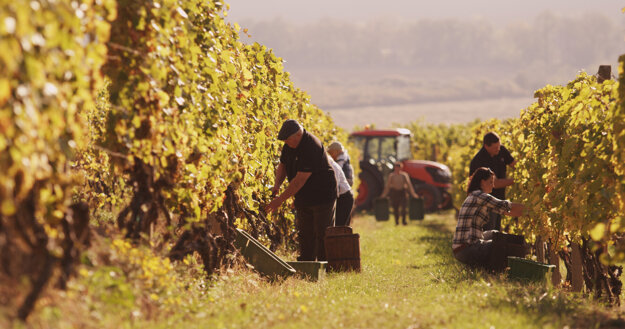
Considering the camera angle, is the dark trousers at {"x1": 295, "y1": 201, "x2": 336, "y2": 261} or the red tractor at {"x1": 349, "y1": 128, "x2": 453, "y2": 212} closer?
the dark trousers at {"x1": 295, "y1": 201, "x2": 336, "y2": 261}

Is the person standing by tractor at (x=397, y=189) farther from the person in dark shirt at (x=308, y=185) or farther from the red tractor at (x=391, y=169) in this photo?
the person in dark shirt at (x=308, y=185)

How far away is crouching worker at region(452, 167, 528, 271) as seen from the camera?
6746 millimetres

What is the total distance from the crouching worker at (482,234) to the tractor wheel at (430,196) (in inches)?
586

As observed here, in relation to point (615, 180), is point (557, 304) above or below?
below

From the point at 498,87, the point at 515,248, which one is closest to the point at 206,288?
the point at 515,248

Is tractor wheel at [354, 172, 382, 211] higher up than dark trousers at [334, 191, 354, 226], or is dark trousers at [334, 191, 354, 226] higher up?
dark trousers at [334, 191, 354, 226]

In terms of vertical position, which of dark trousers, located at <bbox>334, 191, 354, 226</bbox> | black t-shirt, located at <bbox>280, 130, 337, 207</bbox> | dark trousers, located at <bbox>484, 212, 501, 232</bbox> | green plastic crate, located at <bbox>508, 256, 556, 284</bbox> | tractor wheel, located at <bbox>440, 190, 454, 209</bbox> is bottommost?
tractor wheel, located at <bbox>440, 190, 454, 209</bbox>

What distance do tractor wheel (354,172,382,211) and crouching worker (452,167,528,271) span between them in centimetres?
1476

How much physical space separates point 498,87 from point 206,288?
202616 millimetres

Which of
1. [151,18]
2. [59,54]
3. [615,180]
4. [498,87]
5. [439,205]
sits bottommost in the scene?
[439,205]

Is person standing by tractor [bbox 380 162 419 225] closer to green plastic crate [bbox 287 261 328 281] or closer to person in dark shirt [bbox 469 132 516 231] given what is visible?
person in dark shirt [bbox 469 132 516 231]

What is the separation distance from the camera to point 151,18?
466 cm

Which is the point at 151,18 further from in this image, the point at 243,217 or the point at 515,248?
the point at 515,248

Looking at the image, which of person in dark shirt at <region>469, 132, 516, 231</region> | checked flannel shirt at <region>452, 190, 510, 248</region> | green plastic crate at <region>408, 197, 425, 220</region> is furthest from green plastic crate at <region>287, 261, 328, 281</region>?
green plastic crate at <region>408, 197, 425, 220</region>
